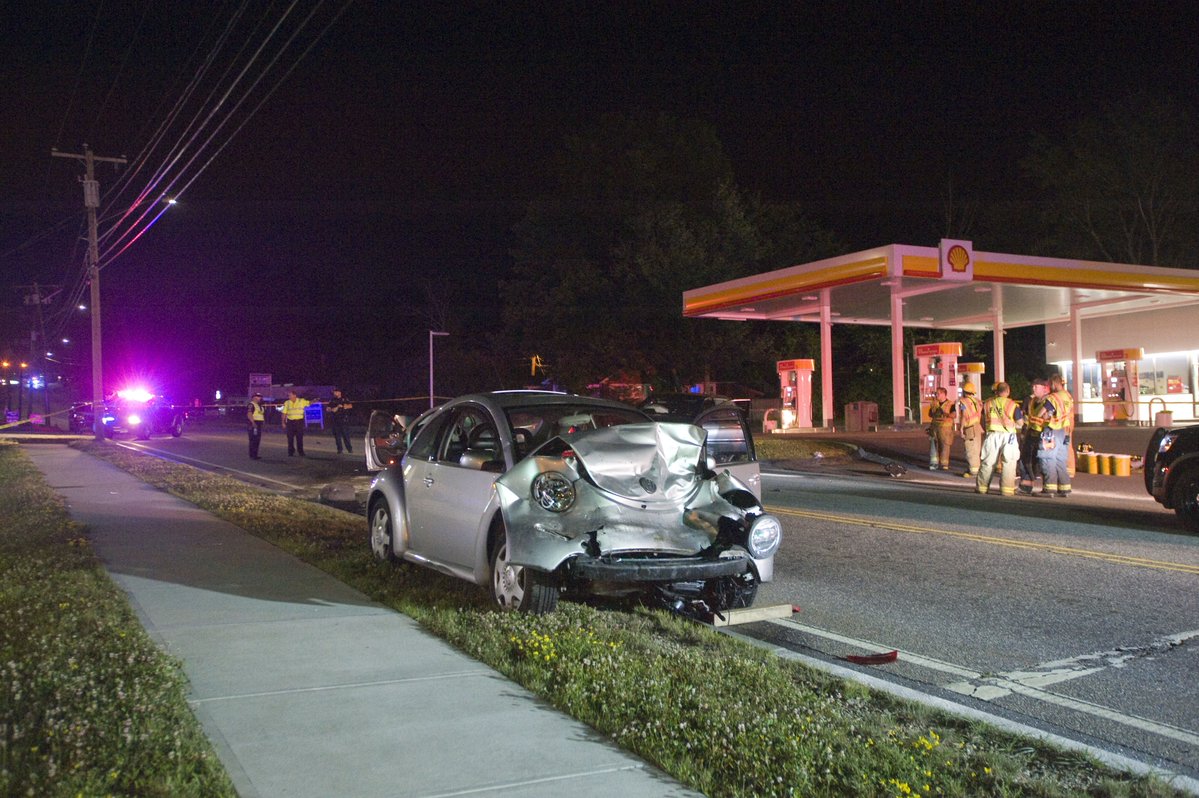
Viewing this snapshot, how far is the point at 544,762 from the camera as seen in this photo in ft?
13.9

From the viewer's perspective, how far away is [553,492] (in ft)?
21.7

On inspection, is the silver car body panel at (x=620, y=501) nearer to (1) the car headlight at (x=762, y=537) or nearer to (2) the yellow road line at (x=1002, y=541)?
(1) the car headlight at (x=762, y=537)

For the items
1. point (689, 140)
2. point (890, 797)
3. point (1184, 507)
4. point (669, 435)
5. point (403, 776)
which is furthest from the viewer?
point (689, 140)

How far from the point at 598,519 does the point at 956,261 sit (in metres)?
23.2

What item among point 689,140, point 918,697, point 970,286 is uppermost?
point 689,140

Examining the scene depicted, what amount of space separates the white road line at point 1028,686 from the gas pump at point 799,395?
2755 cm

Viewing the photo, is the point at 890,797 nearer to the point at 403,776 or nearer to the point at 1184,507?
the point at 403,776

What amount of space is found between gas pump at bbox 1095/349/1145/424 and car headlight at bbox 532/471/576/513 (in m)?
29.8

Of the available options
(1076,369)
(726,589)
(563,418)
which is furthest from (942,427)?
(1076,369)

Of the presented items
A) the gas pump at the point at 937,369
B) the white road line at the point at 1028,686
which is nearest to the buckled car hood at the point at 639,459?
the white road line at the point at 1028,686

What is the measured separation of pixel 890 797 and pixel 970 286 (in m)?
28.8

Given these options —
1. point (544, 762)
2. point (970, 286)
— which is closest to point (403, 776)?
point (544, 762)

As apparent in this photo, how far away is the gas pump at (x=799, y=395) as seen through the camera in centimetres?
3412

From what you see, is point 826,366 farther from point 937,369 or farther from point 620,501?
point 620,501
